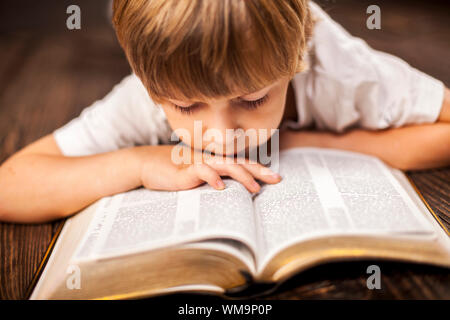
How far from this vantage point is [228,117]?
0.55 m

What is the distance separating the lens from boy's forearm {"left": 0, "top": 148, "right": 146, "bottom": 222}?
636mm

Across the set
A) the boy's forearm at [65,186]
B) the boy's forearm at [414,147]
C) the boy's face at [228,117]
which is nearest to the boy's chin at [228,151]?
the boy's face at [228,117]

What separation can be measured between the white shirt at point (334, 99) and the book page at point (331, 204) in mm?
134

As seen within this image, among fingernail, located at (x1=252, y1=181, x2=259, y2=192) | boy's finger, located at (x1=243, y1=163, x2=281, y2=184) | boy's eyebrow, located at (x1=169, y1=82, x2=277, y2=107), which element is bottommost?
fingernail, located at (x1=252, y1=181, x2=259, y2=192)

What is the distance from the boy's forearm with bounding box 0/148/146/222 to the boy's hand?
0.09 ft

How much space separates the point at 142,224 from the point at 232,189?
13 cm

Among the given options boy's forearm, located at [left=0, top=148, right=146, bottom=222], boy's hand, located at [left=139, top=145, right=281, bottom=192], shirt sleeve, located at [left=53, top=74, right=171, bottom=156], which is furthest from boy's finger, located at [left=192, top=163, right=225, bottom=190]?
shirt sleeve, located at [left=53, top=74, right=171, bottom=156]

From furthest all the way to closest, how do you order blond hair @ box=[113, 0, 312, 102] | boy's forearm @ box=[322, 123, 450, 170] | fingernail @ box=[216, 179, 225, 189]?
boy's forearm @ box=[322, 123, 450, 170], fingernail @ box=[216, 179, 225, 189], blond hair @ box=[113, 0, 312, 102]

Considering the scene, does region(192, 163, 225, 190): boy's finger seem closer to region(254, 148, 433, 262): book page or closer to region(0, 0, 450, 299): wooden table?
region(254, 148, 433, 262): book page

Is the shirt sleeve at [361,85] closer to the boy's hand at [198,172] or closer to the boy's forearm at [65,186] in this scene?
the boy's hand at [198,172]

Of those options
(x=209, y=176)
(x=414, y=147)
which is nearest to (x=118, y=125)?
(x=209, y=176)

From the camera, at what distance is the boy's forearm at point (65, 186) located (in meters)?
0.64

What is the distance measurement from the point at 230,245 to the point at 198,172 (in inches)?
5.6

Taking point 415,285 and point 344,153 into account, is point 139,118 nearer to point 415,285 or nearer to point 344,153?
point 344,153
